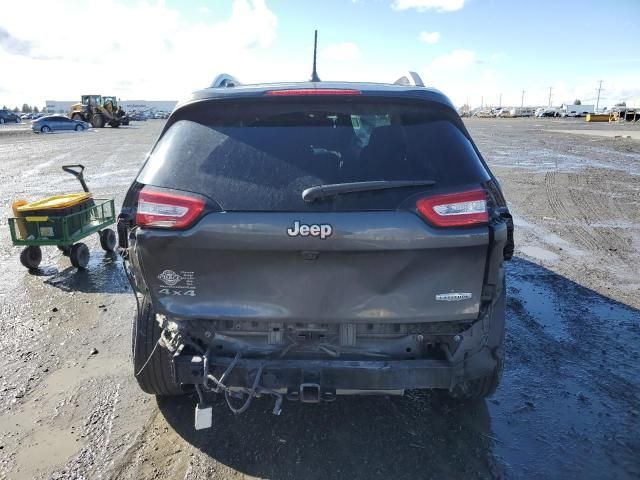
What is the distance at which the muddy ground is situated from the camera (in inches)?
108

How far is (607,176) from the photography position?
13.5 m

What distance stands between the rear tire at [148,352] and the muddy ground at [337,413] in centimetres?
33

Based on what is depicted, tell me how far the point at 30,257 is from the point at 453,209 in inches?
227

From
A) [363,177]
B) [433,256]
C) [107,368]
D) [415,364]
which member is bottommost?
[107,368]

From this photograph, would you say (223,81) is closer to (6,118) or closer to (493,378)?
(493,378)

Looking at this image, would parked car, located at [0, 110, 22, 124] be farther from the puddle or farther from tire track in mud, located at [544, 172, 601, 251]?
the puddle

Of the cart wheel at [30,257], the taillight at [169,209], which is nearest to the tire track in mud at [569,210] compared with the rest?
the taillight at [169,209]

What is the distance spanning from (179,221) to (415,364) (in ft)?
4.70

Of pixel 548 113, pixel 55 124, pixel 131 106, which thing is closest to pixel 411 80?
pixel 55 124

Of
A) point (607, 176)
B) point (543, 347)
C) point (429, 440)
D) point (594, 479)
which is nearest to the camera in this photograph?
point (594, 479)

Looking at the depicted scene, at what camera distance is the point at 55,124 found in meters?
41.1

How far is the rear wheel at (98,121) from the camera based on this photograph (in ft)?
154

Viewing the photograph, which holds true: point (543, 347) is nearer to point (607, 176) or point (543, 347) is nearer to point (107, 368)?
point (107, 368)

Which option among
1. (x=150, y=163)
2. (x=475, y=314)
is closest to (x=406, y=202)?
(x=475, y=314)
